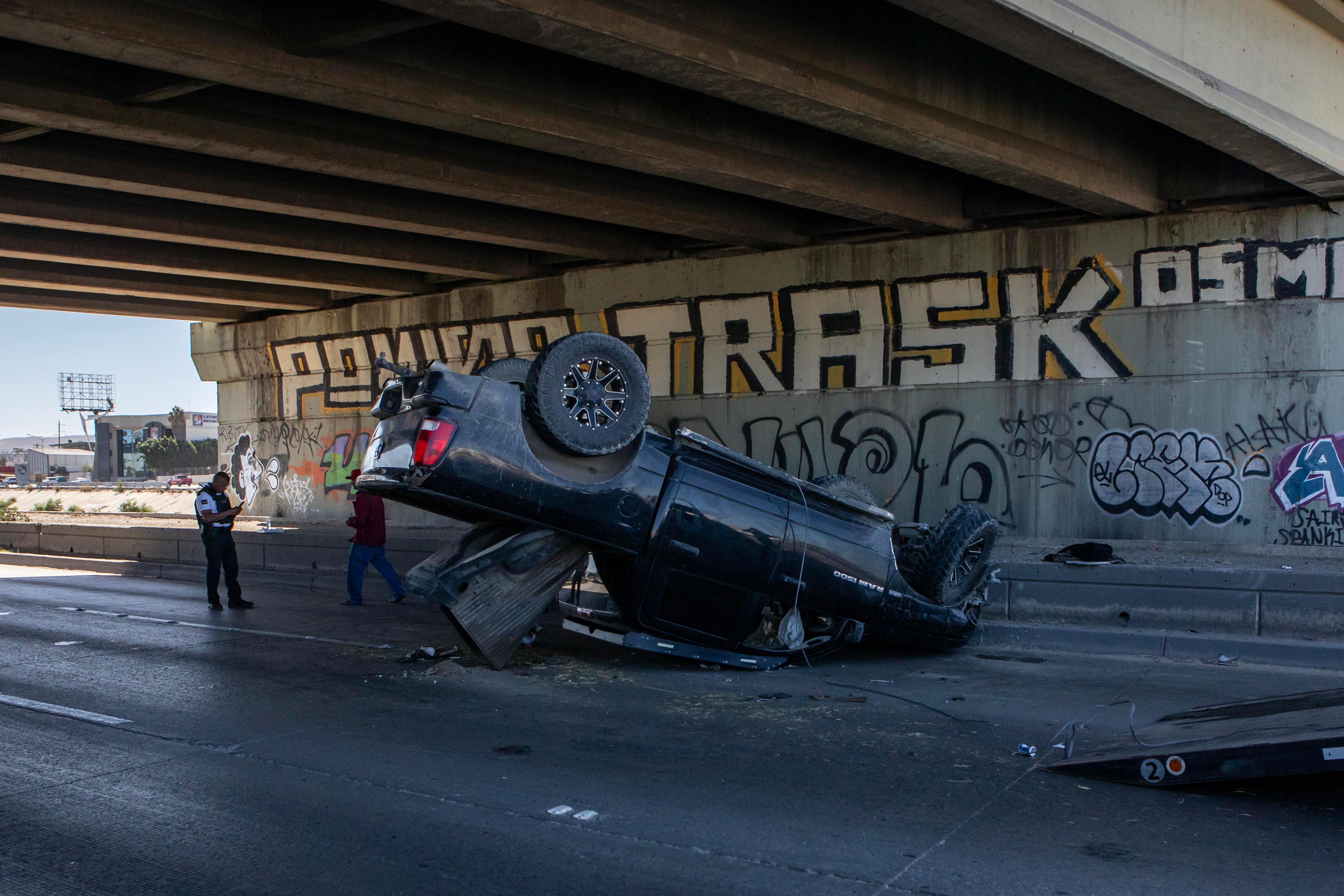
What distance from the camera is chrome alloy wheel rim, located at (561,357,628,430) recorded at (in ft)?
23.7

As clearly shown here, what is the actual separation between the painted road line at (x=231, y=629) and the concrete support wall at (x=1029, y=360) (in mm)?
7312

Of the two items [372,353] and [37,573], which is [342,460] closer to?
[372,353]

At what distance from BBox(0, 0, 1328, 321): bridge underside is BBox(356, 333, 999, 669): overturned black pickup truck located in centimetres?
299

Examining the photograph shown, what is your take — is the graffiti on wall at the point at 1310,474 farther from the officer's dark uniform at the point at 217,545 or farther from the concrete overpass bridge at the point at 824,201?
the officer's dark uniform at the point at 217,545

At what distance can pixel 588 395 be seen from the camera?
7289mm

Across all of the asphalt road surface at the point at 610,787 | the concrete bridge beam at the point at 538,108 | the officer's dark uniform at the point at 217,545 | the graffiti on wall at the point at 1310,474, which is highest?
the concrete bridge beam at the point at 538,108

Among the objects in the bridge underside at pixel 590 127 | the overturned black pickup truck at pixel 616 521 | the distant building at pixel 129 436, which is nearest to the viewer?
the overturned black pickup truck at pixel 616 521

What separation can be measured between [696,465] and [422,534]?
11487 mm

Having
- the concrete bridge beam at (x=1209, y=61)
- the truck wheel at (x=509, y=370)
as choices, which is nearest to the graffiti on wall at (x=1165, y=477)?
the concrete bridge beam at (x=1209, y=61)

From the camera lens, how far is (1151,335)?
12258 mm

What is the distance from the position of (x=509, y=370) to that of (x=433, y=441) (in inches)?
49.2

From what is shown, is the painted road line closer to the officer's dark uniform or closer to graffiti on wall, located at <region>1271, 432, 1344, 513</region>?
the officer's dark uniform

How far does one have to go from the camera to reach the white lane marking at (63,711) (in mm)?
6605

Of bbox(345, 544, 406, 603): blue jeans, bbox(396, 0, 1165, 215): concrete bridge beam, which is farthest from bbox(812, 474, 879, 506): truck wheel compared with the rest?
bbox(345, 544, 406, 603): blue jeans
